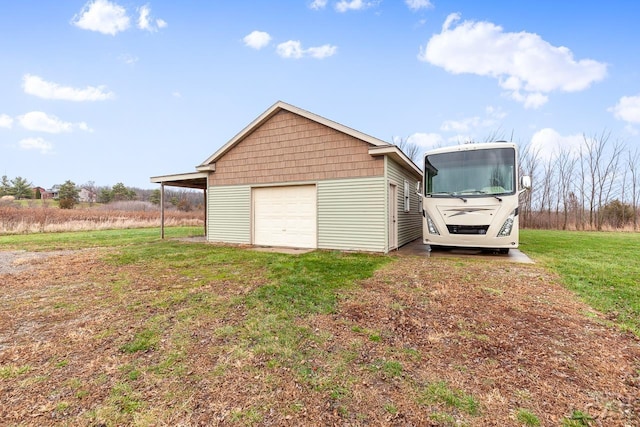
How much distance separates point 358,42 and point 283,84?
5.14 m

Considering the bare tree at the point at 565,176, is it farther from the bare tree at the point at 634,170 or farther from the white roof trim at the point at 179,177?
the white roof trim at the point at 179,177

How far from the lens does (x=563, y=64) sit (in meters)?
12.9

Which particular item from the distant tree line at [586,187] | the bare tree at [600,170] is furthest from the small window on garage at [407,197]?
the bare tree at [600,170]

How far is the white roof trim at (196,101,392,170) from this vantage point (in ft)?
26.9

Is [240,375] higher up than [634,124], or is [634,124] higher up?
[634,124]

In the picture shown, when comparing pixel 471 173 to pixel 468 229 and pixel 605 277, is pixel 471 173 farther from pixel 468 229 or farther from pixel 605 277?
pixel 605 277

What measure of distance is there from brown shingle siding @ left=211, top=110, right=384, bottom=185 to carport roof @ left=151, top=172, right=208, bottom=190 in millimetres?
1027

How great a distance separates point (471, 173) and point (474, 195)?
599 millimetres

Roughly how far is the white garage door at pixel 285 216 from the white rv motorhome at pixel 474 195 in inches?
145

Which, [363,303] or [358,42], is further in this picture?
[358,42]

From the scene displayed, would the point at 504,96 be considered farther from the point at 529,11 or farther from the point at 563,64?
the point at 529,11

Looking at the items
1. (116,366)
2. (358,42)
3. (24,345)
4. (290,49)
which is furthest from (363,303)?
(290,49)

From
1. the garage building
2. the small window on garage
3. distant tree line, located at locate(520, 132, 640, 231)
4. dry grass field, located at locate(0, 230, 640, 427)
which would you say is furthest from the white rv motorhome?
distant tree line, located at locate(520, 132, 640, 231)

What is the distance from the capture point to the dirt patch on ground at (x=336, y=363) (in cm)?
188
